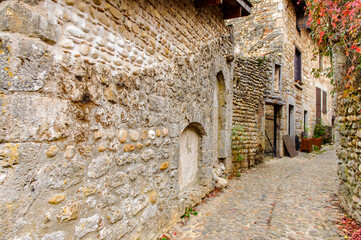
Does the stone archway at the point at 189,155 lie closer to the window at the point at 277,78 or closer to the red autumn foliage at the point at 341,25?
the red autumn foliage at the point at 341,25

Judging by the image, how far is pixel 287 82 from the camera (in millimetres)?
9977

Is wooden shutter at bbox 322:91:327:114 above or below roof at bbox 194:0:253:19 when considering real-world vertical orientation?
below

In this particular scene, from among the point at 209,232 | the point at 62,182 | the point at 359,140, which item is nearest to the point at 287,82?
the point at 359,140

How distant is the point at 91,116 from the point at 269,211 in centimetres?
332

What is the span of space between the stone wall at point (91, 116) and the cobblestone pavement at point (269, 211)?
1.99 ft

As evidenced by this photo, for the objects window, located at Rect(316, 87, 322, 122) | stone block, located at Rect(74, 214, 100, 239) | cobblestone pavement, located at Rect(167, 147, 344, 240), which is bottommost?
cobblestone pavement, located at Rect(167, 147, 344, 240)

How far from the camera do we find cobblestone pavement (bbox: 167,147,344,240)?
3076 mm

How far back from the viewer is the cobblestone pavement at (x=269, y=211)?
10.1 feet

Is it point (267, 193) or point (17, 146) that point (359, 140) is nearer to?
point (267, 193)

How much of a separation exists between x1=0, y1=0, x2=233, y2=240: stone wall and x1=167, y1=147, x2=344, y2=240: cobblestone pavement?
61 cm

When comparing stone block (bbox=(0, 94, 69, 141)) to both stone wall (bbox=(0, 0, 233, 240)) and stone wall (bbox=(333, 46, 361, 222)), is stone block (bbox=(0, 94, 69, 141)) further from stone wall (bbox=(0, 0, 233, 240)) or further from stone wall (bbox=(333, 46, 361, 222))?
stone wall (bbox=(333, 46, 361, 222))

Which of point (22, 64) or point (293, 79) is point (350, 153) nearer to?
point (22, 64)

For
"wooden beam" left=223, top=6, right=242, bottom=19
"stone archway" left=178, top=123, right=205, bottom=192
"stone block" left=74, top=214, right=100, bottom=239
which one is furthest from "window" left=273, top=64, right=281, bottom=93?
"stone block" left=74, top=214, right=100, bottom=239

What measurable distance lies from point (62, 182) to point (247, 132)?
590 cm
